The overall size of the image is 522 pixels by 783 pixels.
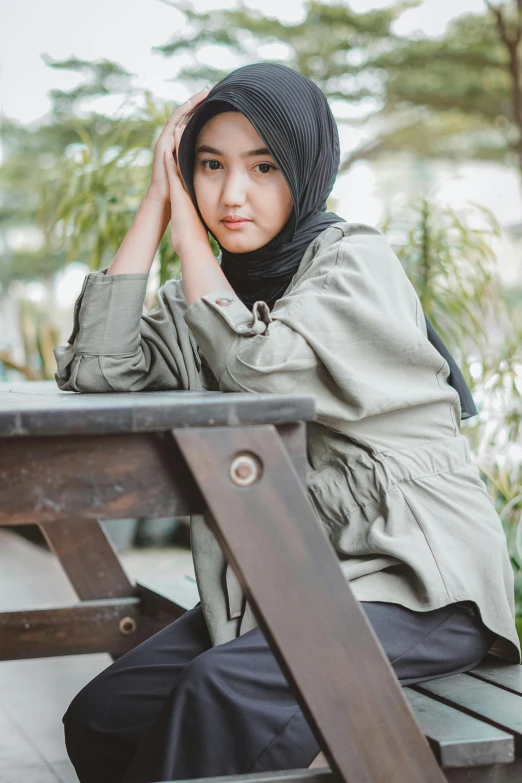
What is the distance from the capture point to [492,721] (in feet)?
3.68

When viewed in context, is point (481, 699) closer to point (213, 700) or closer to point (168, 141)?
point (213, 700)

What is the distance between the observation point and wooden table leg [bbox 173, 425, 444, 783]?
2.94 ft

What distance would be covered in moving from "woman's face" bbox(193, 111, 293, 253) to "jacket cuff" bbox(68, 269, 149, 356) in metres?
0.17

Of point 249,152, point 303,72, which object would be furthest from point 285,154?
point 303,72

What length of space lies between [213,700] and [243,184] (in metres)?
0.74

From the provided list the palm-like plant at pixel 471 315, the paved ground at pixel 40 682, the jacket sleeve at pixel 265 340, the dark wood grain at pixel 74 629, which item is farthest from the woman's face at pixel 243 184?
the palm-like plant at pixel 471 315

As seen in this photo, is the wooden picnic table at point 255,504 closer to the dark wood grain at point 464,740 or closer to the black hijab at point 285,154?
the dark wood grain at point 464,740

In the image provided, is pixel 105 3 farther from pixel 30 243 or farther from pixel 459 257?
pixel 459 257

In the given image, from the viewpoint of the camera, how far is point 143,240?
4.96ft

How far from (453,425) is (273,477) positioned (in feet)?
1.68

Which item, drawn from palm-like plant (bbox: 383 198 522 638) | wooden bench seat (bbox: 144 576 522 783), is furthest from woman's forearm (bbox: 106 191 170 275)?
palm-like plant (bbox: 383 198 522 638)

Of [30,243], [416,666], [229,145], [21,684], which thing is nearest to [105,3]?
[30,243]

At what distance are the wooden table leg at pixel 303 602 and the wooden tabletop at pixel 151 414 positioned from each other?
0.01 m

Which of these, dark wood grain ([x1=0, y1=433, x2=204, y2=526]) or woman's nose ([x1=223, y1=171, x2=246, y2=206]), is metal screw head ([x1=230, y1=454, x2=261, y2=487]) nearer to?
dark wood grain ([x1=0, y1=433, x2=204, y2=526])
